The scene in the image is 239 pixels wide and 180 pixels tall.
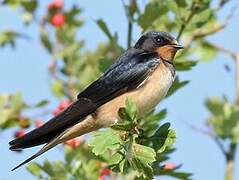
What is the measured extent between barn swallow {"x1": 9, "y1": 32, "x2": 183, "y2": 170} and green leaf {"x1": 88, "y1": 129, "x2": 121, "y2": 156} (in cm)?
69

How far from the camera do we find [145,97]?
4633mm

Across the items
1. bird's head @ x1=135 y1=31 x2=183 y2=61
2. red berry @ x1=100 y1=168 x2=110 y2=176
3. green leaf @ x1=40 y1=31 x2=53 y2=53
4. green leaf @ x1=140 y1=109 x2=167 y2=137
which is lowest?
red berry @ x1=100 y1=168 x2=110 y2=176

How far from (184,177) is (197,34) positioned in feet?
3.78

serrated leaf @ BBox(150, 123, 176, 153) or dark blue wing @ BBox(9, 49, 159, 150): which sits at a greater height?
dark blue wing @ BBox(9, 49, 159, 150)

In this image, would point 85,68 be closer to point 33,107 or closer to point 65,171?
point 33,107

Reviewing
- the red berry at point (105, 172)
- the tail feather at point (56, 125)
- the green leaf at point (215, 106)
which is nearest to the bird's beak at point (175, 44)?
the tail feather at point (56, 125)

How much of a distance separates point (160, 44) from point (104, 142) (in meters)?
1.43

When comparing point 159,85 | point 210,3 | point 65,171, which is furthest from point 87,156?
point 210,3

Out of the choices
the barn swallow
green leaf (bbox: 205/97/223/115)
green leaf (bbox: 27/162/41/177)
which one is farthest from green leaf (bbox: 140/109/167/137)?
green leaf (bbox: 205/97/223/115)

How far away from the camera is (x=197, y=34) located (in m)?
5.33

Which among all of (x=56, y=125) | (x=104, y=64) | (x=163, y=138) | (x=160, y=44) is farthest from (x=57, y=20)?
(x=163, y=138)

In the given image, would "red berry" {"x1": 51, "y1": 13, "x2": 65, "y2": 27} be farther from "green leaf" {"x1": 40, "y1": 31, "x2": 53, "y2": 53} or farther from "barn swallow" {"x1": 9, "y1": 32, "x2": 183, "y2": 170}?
"barn swallow" {"x1": 9, "y1": 32, "x2": 183, "y2": 170}

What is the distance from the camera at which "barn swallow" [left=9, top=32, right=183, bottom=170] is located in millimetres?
4484

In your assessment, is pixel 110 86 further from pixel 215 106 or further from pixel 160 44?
pixel 215 106
